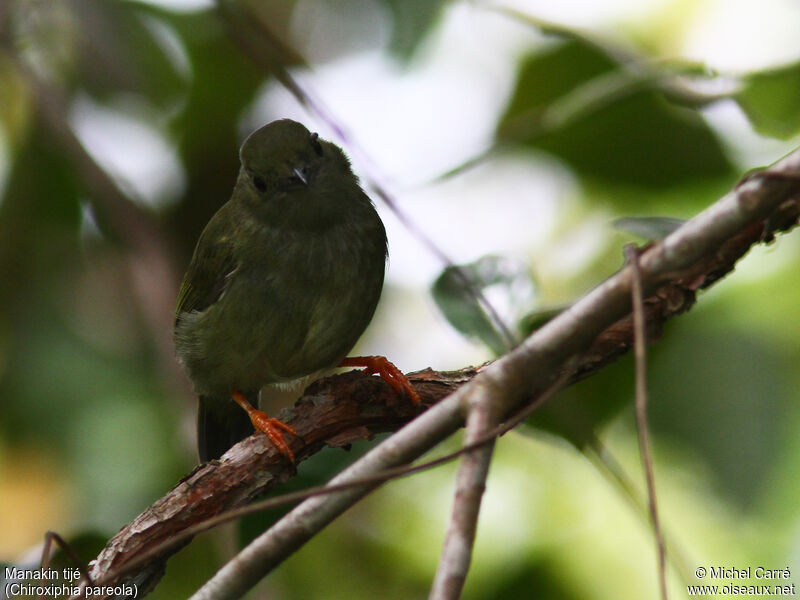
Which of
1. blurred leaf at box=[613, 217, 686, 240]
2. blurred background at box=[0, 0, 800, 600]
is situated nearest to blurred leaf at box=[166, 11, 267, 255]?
blurred background at box=[0, 0, 800, 600]

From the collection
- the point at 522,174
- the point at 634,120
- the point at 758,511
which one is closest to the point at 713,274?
the point at 758,511

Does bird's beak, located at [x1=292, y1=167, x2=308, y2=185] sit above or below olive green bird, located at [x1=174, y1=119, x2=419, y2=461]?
above

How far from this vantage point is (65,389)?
4.43 m

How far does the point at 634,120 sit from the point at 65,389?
2.91 metres

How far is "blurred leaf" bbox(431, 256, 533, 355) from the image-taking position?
9.43 ft

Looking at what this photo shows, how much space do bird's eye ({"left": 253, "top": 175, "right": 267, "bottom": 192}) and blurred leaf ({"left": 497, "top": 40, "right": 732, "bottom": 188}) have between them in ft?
3.38

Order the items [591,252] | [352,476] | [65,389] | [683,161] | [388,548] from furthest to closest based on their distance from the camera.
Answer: [591,252] → [65,389] → [388,548] → [683,161] → [352,476]

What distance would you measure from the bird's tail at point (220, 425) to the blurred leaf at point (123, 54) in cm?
152

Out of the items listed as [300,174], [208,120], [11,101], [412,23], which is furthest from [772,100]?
[11,101]

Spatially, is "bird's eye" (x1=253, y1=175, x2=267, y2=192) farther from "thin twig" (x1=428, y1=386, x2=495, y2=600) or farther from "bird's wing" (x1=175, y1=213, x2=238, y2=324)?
"thin twig" (x1=428, y1=386, x2=495, y2=600)

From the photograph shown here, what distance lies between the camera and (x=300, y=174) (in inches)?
150

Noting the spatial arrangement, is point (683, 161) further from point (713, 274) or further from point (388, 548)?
point (388, 548)

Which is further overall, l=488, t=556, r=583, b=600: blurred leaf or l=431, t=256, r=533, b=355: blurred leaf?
l=488, t=556, r=583, b=600: blurred leaf

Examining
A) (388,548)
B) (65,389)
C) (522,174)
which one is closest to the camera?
(388,548)
